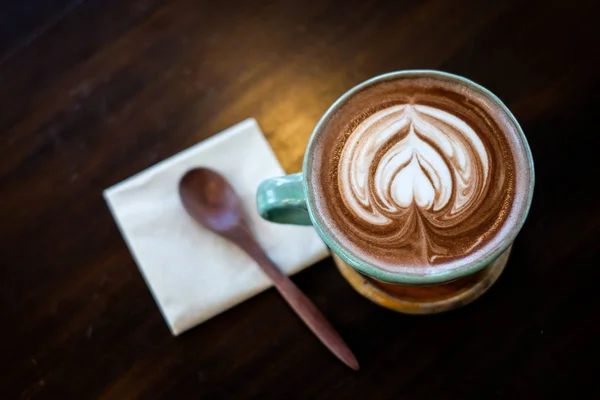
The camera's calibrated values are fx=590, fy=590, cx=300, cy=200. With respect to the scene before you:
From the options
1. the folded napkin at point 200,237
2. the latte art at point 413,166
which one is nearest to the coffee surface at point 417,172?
the latte art at point 413,166

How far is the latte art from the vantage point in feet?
1.72

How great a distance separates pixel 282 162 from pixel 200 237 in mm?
127

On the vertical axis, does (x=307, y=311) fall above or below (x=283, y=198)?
below

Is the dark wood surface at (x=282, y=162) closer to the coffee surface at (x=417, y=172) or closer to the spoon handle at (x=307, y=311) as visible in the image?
the spoon handle at (x=307, y=311)

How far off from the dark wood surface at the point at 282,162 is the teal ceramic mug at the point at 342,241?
0.13 m

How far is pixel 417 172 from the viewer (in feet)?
1.74

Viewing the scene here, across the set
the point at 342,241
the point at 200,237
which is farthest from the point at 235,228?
the point at 342,241

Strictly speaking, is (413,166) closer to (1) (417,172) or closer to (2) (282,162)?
(1) (417,172)

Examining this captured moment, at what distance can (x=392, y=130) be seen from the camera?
54 centimetres

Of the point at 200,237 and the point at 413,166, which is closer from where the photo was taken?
the point at 413,166

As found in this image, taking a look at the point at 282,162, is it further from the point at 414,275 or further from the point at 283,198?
the point at 414,275

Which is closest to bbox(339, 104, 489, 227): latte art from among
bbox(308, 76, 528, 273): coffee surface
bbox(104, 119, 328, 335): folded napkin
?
bbox(308, 76, 528, 273): coffee surface

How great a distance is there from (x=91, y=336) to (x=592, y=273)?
54cm

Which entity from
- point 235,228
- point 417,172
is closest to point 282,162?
point 235,228
